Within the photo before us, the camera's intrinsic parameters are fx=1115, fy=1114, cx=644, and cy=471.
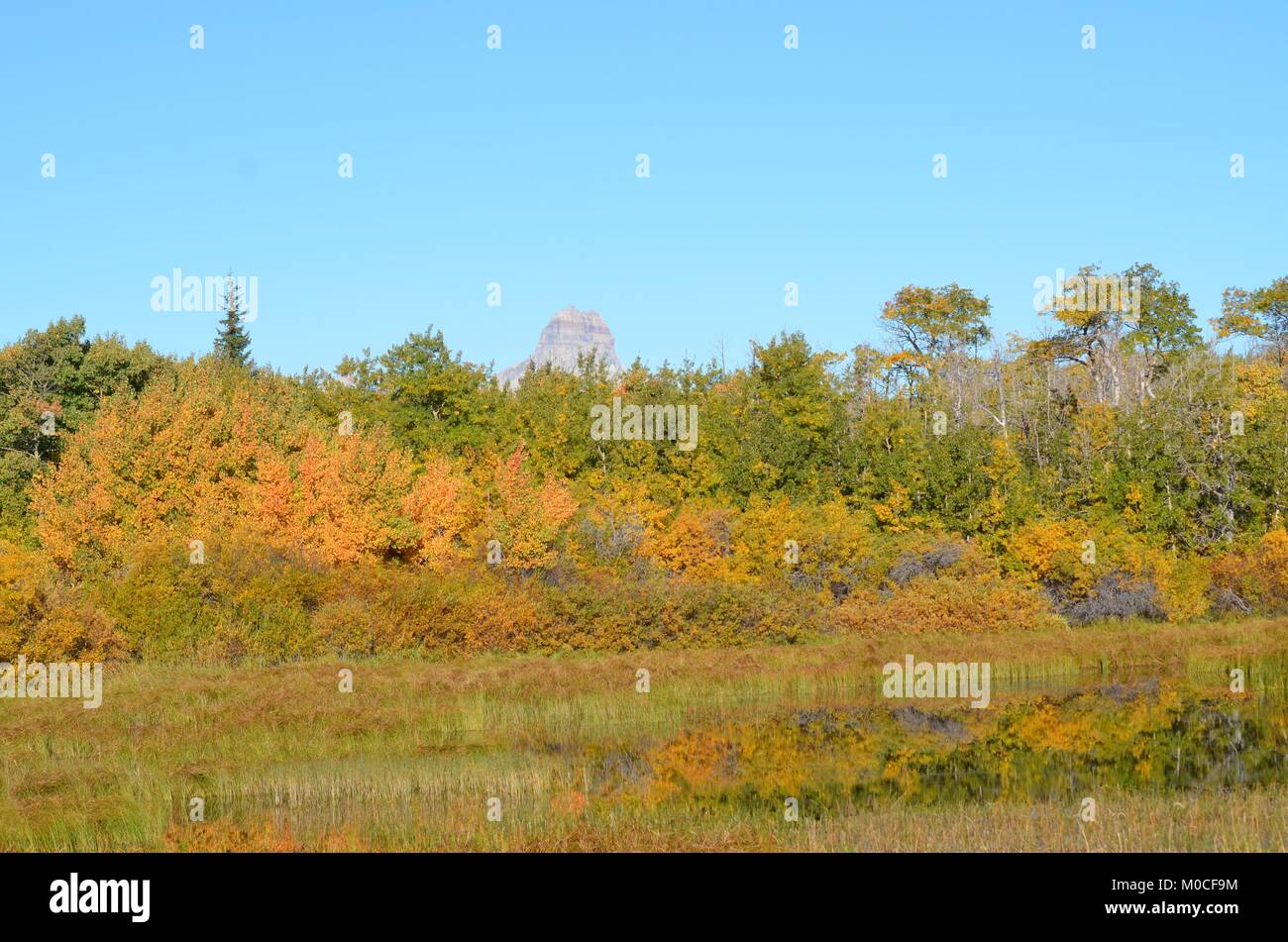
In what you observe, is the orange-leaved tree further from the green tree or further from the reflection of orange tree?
the green tree

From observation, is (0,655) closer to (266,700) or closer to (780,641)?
(266,700)

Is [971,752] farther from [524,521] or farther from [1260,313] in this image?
[1260,313]

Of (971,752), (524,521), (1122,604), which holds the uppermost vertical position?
(524,521)

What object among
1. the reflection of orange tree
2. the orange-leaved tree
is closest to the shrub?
the reflection of orange tree

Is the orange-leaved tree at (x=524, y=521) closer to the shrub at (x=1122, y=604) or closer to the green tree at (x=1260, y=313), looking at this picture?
the shrub at (x=1122, y=604)

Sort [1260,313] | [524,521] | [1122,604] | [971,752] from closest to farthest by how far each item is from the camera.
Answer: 1. [971,752]
2. [524,521]
3. [1122,604]
4. [1260,313]

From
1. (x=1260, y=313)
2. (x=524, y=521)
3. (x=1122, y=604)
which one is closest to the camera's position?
(x=524, y=521)

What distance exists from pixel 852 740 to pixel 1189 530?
28.5m

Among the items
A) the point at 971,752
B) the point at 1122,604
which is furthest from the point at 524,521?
the point at 1122,604

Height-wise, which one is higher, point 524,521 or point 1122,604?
point 524,521

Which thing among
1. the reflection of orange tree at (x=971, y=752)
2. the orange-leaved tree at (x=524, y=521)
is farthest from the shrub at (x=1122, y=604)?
the orange-leaved tree at (x=524, y=521)
